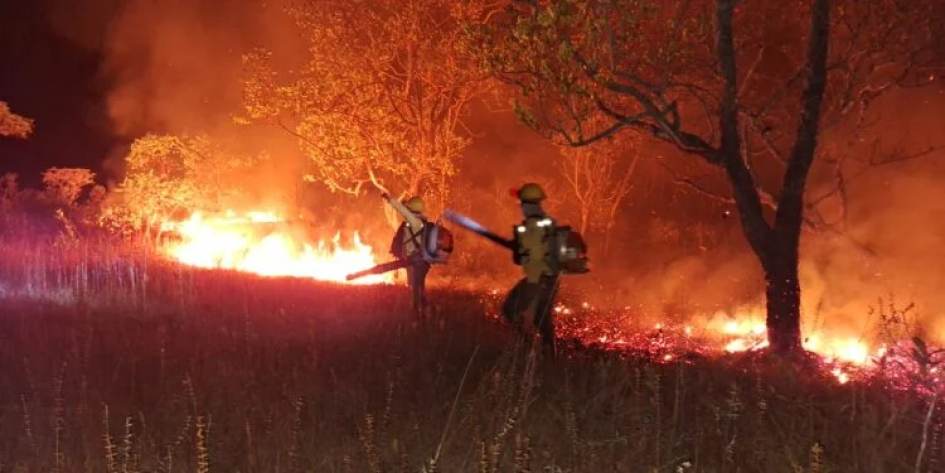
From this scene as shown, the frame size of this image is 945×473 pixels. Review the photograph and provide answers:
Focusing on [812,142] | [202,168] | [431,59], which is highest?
[431,59]

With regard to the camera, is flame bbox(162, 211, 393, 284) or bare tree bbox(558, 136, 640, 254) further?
bare tree bbox(558, 136, 640, 254)

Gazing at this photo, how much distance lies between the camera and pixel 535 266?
24.5 ft

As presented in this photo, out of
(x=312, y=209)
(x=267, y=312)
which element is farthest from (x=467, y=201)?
(x=267, y=312)

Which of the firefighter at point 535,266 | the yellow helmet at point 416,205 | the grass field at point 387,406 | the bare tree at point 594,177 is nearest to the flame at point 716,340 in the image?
the grass field at point 387,406

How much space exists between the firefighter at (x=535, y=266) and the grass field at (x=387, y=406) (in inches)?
17.0

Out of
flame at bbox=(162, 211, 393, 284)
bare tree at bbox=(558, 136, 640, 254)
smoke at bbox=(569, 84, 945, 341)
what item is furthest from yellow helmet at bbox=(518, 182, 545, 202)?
bare tree at bbox=(558, 136, 640, 254)

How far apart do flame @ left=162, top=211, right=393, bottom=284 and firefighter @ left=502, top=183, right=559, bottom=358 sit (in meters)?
7.63

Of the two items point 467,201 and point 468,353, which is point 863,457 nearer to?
point 468,353

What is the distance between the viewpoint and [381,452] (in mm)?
4656

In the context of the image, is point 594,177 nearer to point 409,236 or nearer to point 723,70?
point 723,70

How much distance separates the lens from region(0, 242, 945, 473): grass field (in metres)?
4.52

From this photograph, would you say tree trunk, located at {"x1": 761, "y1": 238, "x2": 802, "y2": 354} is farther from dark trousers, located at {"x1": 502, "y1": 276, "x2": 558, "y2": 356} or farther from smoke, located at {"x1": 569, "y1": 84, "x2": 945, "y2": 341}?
dark trousers, located at {"x1": 502, "y1": 276, "x2": 558, "y2": 356}

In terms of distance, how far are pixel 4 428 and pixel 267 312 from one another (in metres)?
4.63

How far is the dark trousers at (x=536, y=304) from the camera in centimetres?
757
